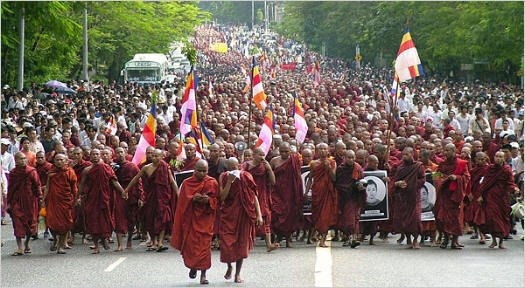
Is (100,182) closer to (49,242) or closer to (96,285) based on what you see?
(49,242)

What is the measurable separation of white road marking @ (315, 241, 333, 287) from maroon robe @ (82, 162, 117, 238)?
300 centimetres

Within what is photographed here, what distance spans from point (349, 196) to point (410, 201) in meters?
0.87

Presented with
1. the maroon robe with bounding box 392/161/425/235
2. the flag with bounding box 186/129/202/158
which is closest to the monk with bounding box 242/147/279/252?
the flag with bounding box 186/129/202/158

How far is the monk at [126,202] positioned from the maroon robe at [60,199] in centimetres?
71

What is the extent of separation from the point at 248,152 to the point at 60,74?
3259 cm

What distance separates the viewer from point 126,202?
1734 centimetres

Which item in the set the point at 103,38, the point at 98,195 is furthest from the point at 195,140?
the point at 103,38

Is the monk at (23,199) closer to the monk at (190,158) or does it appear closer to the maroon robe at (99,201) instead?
the maroon robe at (99,201)

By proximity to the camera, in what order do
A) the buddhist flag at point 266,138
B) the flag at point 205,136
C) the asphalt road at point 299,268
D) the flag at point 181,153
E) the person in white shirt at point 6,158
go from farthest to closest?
the flag at point 205,136 → the person in white shirt at point 6,158 → the buddhist flag at point 266,138 → the flag at point 181,153 → the asphalt road at point 299,268

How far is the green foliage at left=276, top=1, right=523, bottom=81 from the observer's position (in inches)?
1735

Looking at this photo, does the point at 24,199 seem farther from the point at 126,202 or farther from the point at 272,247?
the point at 272,247

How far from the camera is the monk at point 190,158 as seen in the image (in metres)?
17.1

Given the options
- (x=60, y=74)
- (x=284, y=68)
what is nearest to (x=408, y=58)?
(x=60, y=74)

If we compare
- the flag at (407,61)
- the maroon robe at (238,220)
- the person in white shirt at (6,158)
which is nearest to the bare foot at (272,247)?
the maroon robe at (238,220)
